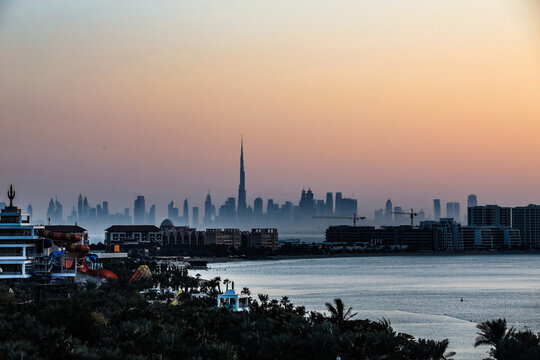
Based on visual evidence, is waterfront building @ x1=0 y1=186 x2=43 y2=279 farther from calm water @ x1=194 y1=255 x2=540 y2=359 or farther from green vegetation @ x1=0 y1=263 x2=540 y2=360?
calm water @ x1=194 y1=255 x2=540 y2=359

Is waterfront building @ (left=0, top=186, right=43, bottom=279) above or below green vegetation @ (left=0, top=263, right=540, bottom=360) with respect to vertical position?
above

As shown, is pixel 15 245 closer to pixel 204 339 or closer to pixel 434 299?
pixel 204 339

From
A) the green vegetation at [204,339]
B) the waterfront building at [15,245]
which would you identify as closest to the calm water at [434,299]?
the green vegetation at [204,339]

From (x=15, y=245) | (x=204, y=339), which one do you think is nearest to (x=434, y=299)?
(x=15, y=245)

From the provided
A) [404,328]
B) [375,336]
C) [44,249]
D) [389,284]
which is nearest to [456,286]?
[389,284]

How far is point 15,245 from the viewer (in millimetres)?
70062

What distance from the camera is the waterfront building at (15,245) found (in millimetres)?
70125

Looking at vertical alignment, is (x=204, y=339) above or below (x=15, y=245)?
below

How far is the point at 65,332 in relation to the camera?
127 ft

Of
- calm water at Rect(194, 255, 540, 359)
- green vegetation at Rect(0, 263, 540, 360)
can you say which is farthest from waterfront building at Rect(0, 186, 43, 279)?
calm water at Rect(194, 255, 540, 359)

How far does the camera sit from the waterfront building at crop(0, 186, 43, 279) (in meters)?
70.1

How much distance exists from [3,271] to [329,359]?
43158 mm

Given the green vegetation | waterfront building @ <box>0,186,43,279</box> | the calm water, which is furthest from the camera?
the calm water

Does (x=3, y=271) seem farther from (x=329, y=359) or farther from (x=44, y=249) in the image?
(x=329, y=359)
